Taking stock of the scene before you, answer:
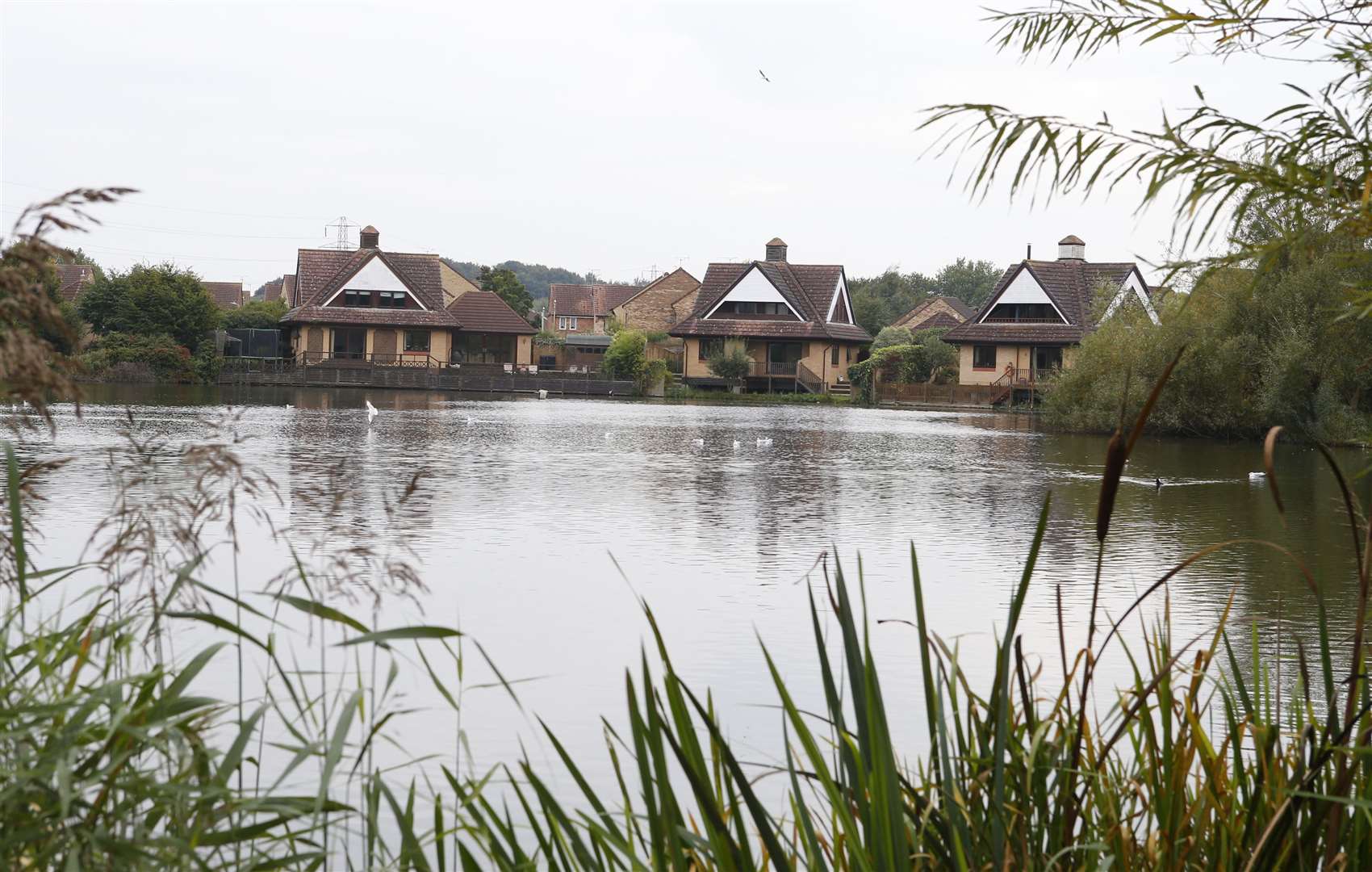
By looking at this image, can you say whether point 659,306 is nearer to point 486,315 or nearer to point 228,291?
point 486,315

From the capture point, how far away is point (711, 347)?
61469mm

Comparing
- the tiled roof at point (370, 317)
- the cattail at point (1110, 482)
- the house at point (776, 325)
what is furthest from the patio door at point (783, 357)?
the cattail at point (1110, 482)

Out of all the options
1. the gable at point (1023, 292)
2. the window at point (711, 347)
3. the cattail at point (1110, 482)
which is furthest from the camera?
→ the window at point (711, 347)

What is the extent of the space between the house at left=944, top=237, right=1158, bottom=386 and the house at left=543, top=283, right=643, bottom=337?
48.9 metres

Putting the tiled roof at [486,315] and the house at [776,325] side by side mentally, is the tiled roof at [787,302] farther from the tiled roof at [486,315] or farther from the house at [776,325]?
the tiled roof at [486,315]

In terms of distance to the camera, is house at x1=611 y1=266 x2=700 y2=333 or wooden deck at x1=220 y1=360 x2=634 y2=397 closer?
wooden deck at x1=220 y1=360 x2=634 y2=397

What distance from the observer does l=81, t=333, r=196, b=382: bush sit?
47969 mm

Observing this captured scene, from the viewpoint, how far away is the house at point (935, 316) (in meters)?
84.0

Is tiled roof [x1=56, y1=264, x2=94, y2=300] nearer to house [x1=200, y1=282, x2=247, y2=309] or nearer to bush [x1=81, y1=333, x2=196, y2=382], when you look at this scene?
house [x1=200, y1=282, x2=247, y2=309]

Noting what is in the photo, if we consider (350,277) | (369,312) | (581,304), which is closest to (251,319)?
(350,277)

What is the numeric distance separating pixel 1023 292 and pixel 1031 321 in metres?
1.26

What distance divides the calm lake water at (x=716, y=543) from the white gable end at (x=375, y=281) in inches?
1428

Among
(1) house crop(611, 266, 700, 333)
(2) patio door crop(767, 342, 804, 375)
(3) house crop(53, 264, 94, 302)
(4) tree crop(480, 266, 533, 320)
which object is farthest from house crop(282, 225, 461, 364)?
(4) tree crop(480, 266, 533, 320)

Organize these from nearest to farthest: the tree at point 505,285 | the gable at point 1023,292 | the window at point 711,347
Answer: the gable at point 1023,292 < the window at point 711,347 < the tree at point 505,285
